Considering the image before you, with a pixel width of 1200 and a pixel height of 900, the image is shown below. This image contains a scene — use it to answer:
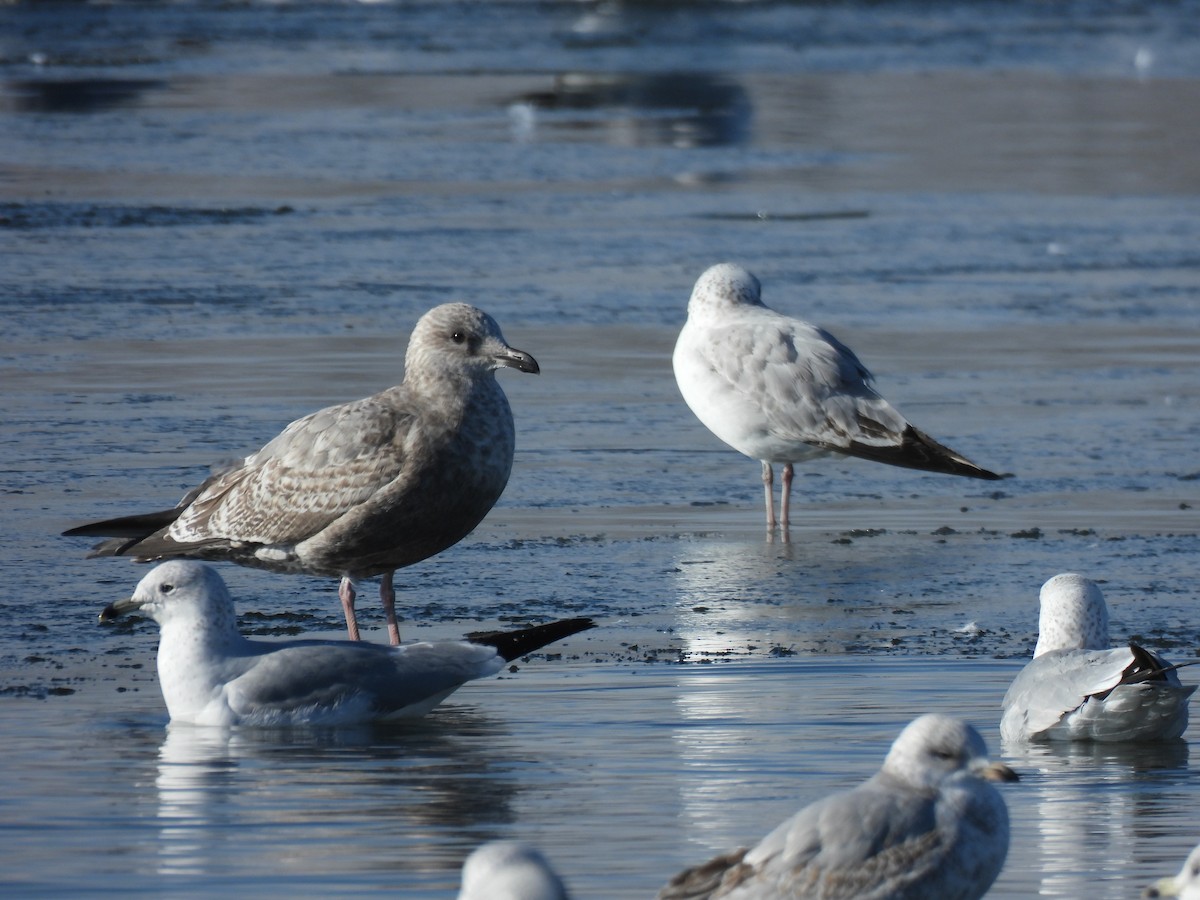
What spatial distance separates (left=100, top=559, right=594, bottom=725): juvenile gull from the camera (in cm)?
674

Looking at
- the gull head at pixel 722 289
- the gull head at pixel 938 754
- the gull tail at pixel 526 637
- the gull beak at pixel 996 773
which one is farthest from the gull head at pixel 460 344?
the gull beak at pixel 996 773

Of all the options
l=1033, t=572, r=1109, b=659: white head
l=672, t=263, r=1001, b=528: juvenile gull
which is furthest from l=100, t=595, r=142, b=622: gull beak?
l=672, t=263, r=1001, b=528: juvenile gull

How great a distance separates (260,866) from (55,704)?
1785 mm

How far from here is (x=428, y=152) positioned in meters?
22.3

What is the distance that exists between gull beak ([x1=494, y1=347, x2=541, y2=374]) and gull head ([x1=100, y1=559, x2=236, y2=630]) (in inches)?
59.6

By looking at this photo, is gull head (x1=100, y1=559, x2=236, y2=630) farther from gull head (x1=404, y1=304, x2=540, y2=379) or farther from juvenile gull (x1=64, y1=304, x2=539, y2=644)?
gull head (x1=404, y1=304, x2=540, y2=379)

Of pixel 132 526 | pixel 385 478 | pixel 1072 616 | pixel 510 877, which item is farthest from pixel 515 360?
pixel 510 877

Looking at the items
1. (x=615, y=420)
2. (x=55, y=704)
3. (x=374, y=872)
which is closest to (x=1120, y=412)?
(x=615, y=420)

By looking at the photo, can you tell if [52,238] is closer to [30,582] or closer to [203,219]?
[203,219]

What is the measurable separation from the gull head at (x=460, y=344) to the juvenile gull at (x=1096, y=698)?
2235 millimetres

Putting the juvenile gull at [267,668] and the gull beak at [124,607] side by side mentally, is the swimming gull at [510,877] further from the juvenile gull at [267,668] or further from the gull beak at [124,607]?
the gull beak at [124,607]

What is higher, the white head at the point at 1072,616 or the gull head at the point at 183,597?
the gull head at the point at 183,597

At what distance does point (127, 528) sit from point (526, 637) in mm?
1933

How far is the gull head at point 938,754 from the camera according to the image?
4797 mm
